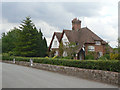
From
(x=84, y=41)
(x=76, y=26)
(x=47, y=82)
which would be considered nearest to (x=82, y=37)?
(x=84, y=41)

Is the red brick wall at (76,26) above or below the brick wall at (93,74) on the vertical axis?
above

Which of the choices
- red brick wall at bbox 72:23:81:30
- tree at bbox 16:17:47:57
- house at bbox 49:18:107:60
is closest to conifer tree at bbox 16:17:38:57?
tree at bbox 16:17:47:57

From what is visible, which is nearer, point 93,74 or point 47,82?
point 47,82

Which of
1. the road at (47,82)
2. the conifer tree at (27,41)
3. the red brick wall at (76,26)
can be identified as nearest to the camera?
the road at (47,82)

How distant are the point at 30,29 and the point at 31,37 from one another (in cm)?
207

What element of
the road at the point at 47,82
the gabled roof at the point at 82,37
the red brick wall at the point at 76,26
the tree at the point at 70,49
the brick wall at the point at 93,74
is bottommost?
the road at the point at 47,82

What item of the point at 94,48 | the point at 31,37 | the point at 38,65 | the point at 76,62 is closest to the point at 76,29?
the point at 94,48

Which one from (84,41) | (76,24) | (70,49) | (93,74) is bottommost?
(93,74)

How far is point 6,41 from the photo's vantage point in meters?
55.2

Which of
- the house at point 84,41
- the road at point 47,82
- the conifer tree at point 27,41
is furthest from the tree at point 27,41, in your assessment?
the road at point 47,82

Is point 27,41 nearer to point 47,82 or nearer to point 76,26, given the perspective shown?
point 76,26

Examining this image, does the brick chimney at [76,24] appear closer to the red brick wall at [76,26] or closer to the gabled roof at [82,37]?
the red brick wall at [76,26]

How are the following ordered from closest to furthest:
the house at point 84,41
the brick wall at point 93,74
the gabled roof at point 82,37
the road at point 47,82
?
1. the road at point 47,82
2. the brick wall at point 93,74
3. the house at point 84,41
4. the gabled roof at point 82,37

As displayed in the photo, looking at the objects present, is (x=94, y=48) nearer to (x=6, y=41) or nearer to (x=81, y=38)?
(x=81, y=38)
